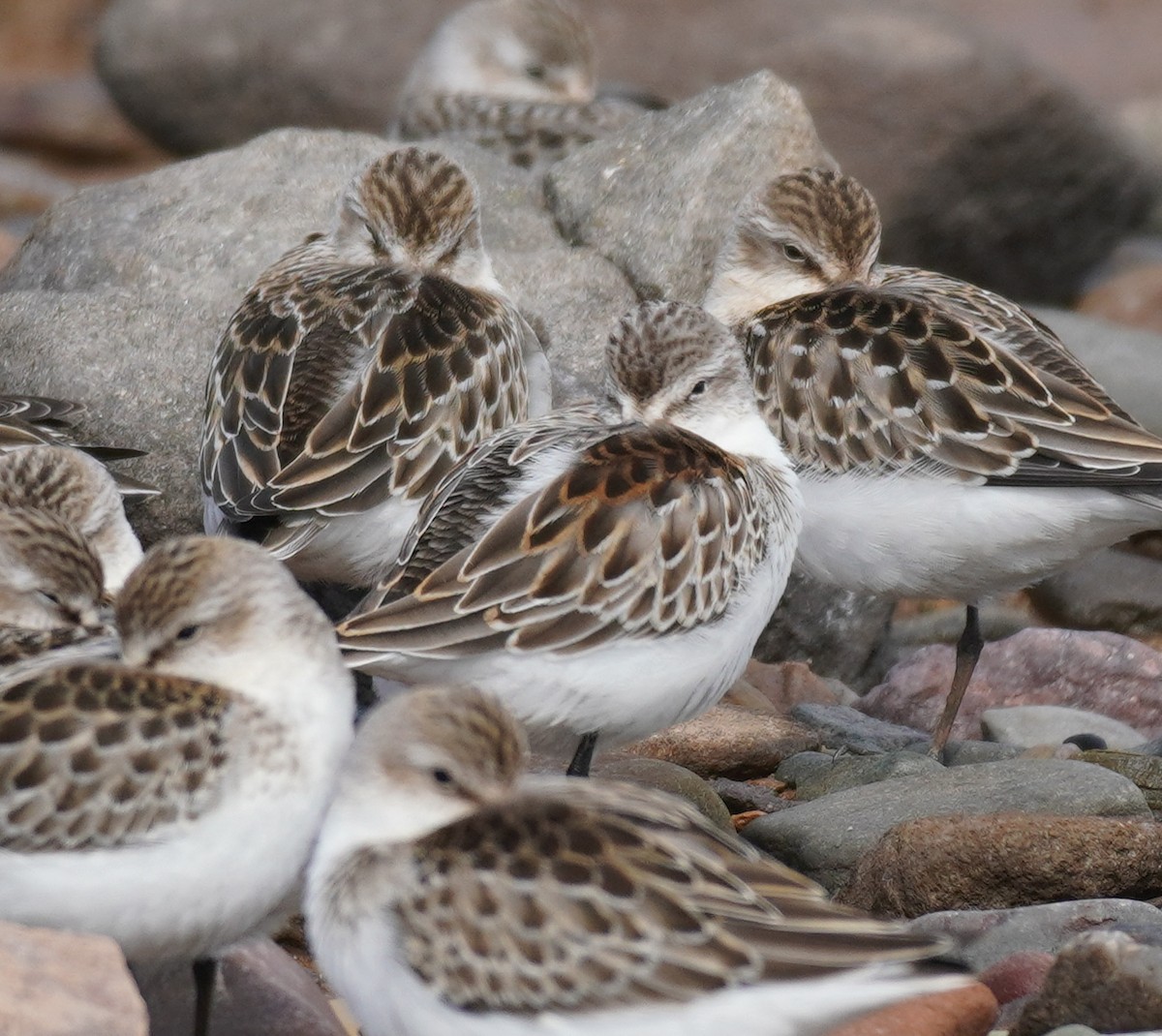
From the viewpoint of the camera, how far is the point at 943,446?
8789 millimetres

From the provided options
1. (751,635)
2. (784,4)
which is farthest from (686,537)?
(784,4)

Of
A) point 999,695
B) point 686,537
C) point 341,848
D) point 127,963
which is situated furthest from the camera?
point 999,695

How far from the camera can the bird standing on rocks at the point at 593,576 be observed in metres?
6.96

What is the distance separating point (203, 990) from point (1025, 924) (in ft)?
8.41

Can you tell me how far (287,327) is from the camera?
29.8 feet

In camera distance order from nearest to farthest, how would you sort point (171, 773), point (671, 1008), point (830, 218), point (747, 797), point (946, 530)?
point (671, 1008) < point (171, 773) < point (747, 797) < point (946, 530) < point (830, 218)

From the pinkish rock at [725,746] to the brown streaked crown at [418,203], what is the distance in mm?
2470

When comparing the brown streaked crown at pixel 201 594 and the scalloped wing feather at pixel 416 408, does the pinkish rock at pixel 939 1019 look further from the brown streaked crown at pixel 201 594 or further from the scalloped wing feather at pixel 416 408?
the scalloped wing feather at pixel 416 408

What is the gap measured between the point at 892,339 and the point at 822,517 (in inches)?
32.4

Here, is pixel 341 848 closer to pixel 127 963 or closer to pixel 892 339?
pixel 127 963

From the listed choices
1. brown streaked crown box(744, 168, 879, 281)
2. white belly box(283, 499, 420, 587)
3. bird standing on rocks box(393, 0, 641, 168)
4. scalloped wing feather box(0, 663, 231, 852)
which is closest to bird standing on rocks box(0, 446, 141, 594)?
white belly box(283, 499, 420, 587)

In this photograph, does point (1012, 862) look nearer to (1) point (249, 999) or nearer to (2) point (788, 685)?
(1) point (249, 999)

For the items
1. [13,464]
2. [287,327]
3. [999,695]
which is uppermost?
[287,327]

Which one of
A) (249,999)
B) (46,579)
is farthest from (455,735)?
(46,579)
